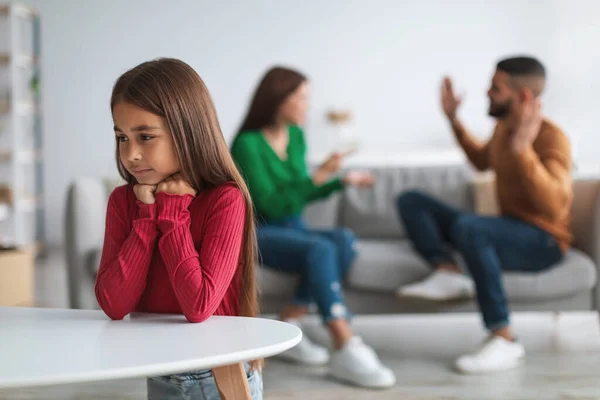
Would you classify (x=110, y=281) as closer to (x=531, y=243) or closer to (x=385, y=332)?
(x=531, y=243)

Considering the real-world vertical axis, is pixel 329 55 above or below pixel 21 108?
above

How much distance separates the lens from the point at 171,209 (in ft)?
3.66

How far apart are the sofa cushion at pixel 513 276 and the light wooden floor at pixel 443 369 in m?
0.24

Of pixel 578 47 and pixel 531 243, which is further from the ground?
pixel 578 47

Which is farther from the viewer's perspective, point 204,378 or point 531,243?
point 531,243

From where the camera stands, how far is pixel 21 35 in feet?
20.4

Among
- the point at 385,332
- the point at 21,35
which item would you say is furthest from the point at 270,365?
the point at 21,35

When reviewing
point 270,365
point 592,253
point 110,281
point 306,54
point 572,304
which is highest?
point 306,54

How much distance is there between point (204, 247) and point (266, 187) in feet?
4.47

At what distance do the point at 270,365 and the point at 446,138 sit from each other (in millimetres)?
3711

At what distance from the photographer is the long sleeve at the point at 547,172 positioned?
7.68ft

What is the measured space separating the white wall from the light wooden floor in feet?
9.76

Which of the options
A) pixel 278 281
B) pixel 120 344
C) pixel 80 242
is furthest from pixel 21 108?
pixel 120 344

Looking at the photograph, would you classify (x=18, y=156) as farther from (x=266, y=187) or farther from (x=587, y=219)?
(x=587, y=219)
